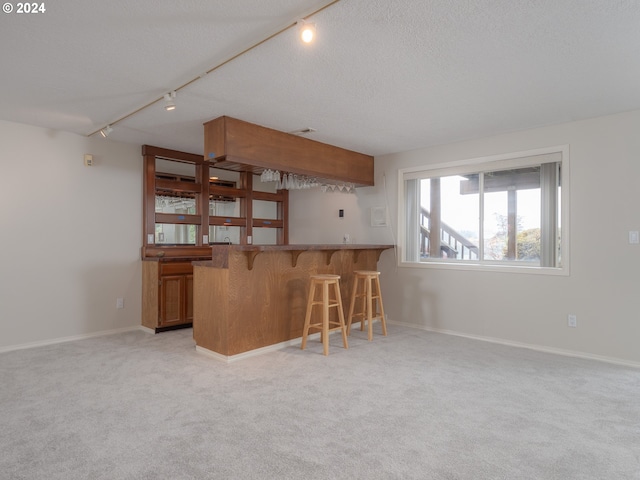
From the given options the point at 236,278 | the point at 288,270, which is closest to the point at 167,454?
the point at 236,278

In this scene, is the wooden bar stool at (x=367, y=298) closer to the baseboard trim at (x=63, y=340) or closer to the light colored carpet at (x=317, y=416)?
the light colored carpet at (x=317, y=416)

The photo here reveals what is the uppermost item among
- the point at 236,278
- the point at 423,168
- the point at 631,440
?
the point at 423,168

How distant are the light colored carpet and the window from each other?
1.16 meters

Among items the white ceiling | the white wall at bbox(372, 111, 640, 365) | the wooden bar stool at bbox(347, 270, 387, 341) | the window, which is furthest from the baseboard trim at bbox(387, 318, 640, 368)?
the white ceiling

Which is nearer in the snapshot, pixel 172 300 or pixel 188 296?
pixel 172 300

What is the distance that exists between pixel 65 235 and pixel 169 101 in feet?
7.33

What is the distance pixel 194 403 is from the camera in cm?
259

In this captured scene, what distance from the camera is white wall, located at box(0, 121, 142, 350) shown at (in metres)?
3.94

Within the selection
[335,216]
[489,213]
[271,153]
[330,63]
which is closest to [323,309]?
[271,153]

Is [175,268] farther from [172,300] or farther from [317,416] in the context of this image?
[317,416]

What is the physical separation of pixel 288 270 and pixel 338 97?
1.81 meters

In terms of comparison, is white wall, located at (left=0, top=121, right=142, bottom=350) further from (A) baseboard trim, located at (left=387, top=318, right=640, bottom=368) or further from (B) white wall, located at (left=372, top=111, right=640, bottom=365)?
(B) white wall, located at (left=372, top=111, right=640, bottom=365)

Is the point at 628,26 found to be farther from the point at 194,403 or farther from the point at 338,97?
the point at 194,403

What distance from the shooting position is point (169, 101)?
3.15 m
